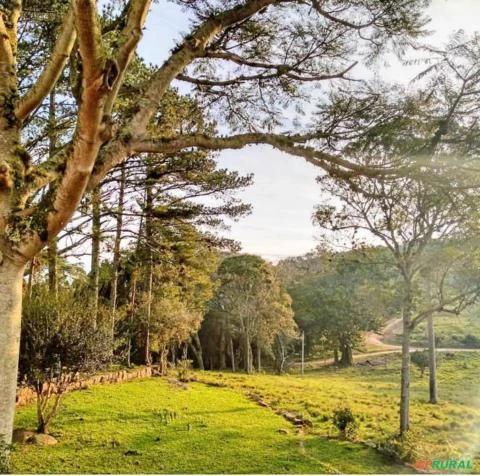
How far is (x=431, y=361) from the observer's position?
46.0ft

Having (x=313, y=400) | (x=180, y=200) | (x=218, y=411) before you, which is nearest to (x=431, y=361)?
(x=313, y=400)

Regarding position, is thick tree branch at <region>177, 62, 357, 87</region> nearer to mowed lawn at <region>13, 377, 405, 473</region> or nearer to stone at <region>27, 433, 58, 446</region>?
mowed lawn at <region>13, 377, 405, 473</region>

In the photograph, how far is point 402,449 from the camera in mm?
6199

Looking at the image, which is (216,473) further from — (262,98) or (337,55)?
(337,55)

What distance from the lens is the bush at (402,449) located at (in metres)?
6.05

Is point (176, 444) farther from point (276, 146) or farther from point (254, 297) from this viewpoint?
point (254, 297)

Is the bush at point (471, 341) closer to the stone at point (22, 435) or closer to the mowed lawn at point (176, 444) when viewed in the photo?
the mowed lawn at point (176, 444)

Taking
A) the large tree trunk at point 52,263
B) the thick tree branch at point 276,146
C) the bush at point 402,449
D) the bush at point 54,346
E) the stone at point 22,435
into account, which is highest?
the thick tree branch at point 276,146

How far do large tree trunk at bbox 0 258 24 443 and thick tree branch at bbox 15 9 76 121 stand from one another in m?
1.18

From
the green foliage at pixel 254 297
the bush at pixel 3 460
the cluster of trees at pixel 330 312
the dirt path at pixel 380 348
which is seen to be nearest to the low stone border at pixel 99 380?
the bush at pixel 3 460

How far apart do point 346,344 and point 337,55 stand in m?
26.6

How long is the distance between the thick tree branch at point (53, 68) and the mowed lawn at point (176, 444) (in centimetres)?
318

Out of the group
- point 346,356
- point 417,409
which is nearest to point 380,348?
point 346,356

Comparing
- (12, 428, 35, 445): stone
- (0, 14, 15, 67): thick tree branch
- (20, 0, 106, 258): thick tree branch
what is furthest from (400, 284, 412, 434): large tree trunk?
(0, 14, 15, 67): thick tree branch
